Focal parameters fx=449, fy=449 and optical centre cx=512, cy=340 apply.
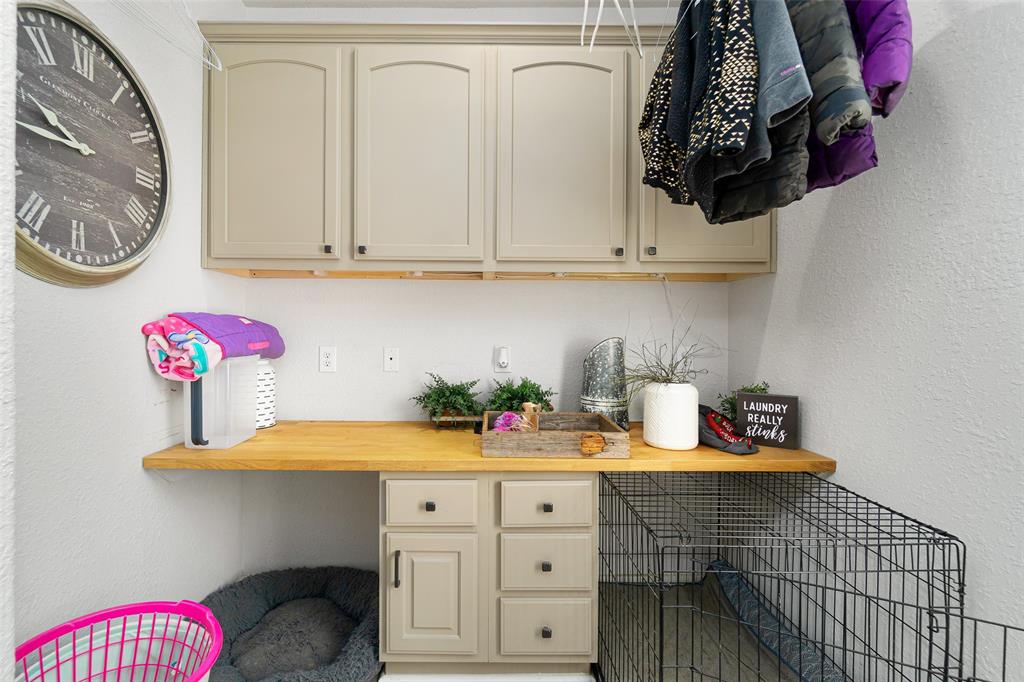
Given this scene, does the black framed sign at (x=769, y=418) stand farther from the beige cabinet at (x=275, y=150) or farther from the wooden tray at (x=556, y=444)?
the beige cabinet at (x=275, y=150)

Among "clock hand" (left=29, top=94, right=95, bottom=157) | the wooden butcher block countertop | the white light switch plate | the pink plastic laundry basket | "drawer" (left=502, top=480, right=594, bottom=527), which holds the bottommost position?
the pink plastic laundry basket

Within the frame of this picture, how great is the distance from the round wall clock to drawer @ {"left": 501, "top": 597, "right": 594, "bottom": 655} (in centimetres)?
157

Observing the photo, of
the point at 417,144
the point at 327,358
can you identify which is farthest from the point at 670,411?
the point at 327,358

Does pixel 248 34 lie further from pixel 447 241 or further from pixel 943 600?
pixel 943 600

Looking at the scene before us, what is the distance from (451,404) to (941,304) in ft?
5.04

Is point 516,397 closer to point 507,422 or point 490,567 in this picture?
point 507,422

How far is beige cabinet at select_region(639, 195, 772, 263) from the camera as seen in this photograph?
1710 millimetres

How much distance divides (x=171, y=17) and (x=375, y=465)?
1.69m

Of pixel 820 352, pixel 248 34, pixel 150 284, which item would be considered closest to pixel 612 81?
pixel 820 352

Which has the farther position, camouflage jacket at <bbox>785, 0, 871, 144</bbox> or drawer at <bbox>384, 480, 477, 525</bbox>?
drawer at <bbox>384, 480, 477, 525</bbox>

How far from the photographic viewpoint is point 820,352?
1.48 m

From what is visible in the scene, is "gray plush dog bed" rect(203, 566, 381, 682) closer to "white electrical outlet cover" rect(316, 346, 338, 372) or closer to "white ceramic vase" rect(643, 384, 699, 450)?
"white electrical outlet cover" rect(316, 346, 338, 372)

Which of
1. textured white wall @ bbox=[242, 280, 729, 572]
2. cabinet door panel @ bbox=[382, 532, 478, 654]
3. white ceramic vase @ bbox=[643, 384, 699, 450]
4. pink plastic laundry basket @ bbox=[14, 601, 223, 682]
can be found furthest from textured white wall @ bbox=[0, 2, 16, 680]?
white ceramic vase @ bbox=[643, 384, 699, 450]

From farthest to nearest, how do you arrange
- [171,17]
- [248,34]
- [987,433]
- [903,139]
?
1. [248,34]
2. [171,17]
3. [903,139]
4. [987,433]
